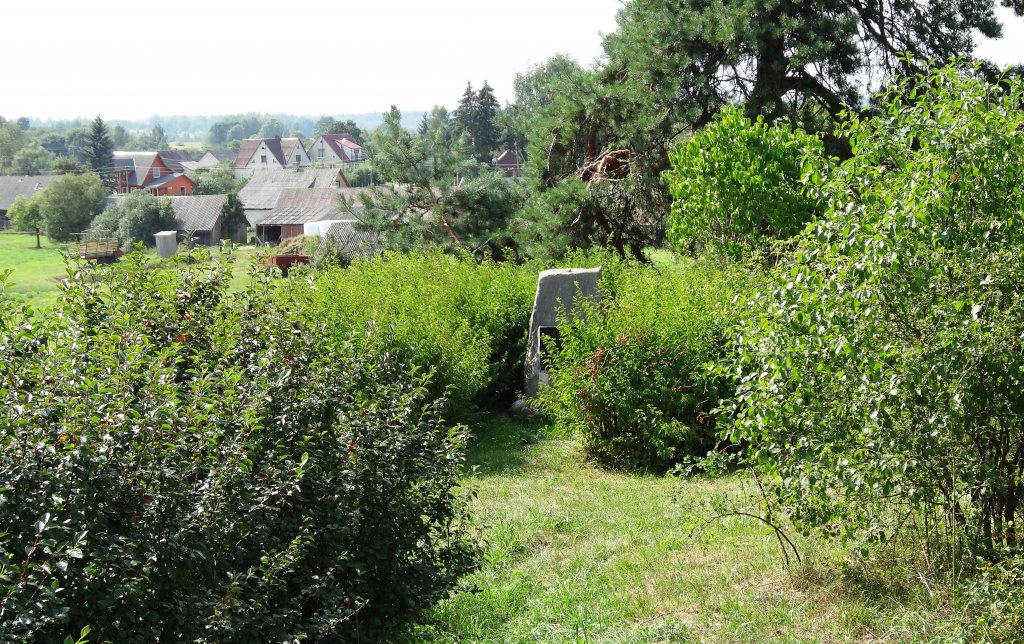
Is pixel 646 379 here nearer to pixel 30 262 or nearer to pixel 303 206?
pixel 30 262

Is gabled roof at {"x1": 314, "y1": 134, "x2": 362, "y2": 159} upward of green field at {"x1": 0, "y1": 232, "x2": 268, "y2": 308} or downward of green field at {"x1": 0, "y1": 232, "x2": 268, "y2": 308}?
upward

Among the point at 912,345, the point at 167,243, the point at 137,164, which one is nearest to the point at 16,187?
the point at 137,164

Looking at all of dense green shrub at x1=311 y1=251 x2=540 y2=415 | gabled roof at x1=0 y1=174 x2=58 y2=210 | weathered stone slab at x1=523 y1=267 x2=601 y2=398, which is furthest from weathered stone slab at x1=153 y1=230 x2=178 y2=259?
gabled roof at x1=0 y1=174 x2=58 y2=210

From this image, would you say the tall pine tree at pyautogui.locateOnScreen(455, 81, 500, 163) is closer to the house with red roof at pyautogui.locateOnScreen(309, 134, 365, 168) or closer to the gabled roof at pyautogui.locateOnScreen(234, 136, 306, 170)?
the house with red roof at pyautogui.locateOnScreen(309, 134, 365, 168)

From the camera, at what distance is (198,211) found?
61.5m

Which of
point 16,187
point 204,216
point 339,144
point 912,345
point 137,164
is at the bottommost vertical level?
point 204,216

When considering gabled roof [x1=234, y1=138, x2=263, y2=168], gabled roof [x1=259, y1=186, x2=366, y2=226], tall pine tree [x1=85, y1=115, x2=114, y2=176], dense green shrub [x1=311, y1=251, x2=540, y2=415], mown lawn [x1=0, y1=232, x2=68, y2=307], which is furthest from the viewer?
gabled roof [x1=234, y1=138, x2=263, y2=168]

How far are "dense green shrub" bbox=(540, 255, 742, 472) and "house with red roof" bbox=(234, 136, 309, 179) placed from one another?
107m

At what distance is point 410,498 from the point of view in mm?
4441

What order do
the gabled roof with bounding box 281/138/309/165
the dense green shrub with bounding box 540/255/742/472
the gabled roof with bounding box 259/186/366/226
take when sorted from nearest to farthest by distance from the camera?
1. the dense green shrub with bounding box 540/255/742/472
2. the gabled roof with bounding box 259/186/366/226
3. the gabled roof with bounding box 281/138/309/165

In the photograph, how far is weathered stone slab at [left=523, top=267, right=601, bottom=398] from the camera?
11125 millimetres

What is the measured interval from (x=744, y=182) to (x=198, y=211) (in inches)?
2206

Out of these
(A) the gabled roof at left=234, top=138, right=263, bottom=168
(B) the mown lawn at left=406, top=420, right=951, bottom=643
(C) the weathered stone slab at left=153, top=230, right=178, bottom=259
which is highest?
(A) the gabled roof at left=234, top=138, right=263, bottom=168

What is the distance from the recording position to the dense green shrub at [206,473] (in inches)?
114
